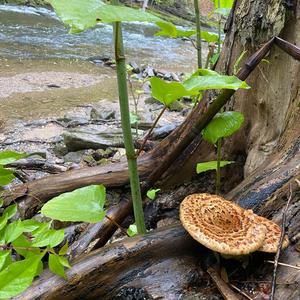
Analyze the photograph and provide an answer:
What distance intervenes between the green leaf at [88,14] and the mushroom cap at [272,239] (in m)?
1.22

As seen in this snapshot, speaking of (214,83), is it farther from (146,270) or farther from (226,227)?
(146,270)

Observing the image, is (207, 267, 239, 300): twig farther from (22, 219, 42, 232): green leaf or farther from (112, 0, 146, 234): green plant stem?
(22, 219, 42, 232): green leaf

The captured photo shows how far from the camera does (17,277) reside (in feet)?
3.77

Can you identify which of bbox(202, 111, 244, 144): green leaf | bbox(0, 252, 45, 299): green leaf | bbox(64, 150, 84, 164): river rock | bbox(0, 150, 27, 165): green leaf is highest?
bbox(202, 111, 244, 144): green leaf

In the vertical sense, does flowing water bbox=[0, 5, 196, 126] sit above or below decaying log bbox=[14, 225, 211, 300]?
below

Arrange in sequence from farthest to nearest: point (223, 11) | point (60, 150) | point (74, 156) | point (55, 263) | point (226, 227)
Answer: point (60, 150), point (74, 156), point (223, 11), point (226, 227), point (55, 263)

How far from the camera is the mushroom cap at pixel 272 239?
1.73 metres

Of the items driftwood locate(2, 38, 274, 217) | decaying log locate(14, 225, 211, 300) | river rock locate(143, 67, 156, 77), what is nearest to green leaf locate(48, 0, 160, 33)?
decaying log locate(14, 225, 211, 300)

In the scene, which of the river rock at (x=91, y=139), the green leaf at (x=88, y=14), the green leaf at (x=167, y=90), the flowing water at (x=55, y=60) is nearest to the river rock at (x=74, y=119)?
the flowing water at (x=55, y=60)

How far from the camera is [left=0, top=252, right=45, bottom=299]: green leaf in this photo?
3.67 ft

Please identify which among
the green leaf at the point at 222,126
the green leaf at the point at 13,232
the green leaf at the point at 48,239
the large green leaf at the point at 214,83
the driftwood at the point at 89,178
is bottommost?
the driftwood at the point at 89,178

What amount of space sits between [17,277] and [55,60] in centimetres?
1319

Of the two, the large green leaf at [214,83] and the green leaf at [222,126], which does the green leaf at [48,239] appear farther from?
the green leaf at [222,126]


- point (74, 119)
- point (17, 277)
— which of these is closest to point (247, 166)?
point (17, 277)
